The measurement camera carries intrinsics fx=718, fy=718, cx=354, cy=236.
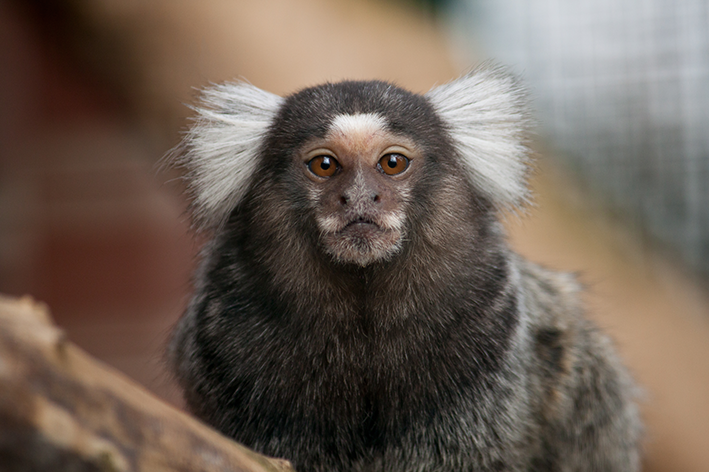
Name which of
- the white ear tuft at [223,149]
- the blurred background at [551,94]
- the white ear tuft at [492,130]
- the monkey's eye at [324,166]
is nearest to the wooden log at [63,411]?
the monkey's eye at [324,166]

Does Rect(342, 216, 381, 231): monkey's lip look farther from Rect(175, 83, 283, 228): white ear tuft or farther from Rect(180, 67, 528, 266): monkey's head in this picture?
Rect(175, 83, 283, 228): white ear tuft

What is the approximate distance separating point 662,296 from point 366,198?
308 cm

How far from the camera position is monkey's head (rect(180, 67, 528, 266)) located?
83.4 inches

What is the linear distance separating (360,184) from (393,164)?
0.58ft

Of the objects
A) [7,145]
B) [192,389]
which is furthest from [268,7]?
[192,389]

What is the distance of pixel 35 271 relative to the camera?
514cm

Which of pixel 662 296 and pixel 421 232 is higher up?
pixel 421 232

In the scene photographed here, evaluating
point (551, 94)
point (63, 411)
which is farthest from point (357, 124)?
point (551, 94)

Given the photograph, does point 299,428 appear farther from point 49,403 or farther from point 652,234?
point 652,234

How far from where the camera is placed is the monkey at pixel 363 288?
221cm

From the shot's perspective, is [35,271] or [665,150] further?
[35,271]

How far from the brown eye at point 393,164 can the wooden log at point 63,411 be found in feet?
3.95

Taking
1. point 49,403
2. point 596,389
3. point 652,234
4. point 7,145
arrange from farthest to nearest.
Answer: point 7,145 → point 652,234 → point 596,389 → point 49,403

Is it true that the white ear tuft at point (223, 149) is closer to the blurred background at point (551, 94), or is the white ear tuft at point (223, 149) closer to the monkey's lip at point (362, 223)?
the monkey's lip at point (362, 223)
